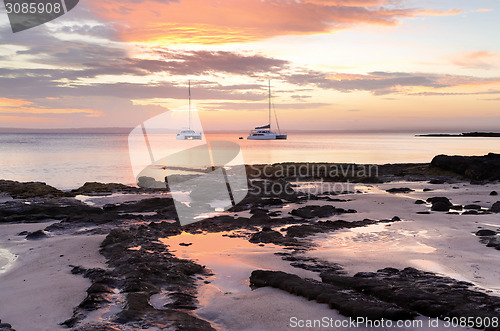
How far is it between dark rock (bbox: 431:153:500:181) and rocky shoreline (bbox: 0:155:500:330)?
12.5 m

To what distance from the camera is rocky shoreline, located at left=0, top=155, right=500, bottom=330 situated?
20.4 feet

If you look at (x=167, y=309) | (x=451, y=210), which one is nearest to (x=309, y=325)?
(x=167, y=309)

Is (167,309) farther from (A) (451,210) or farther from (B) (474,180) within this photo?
(B) (474,180)

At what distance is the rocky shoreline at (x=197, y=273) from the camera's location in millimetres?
6211

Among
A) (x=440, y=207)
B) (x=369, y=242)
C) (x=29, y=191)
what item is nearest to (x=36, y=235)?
(x=369, y=242)

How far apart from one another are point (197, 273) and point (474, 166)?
28.3m

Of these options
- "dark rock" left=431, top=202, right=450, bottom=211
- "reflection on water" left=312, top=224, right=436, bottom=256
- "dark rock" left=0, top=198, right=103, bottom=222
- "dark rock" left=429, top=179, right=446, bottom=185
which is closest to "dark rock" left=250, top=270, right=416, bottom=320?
"reflection on water" left=312, top=224, right=436, bottom=256

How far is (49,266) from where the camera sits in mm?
9523

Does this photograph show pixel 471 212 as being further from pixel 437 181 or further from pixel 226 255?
pixel 437 181

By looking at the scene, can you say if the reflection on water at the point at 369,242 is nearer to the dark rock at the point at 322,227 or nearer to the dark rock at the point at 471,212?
the dark rock at the point at 322,227

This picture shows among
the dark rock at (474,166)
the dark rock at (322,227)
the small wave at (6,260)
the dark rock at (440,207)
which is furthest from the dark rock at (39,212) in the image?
the dark rock at (474,166)

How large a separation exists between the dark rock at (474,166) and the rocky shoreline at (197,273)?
40.9 ft

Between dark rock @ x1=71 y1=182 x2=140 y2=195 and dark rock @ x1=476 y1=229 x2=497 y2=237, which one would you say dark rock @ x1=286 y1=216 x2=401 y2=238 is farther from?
dark rock @ x1=71 y1=182 x2=140 y2=195

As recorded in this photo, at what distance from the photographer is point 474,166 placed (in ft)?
97.7
